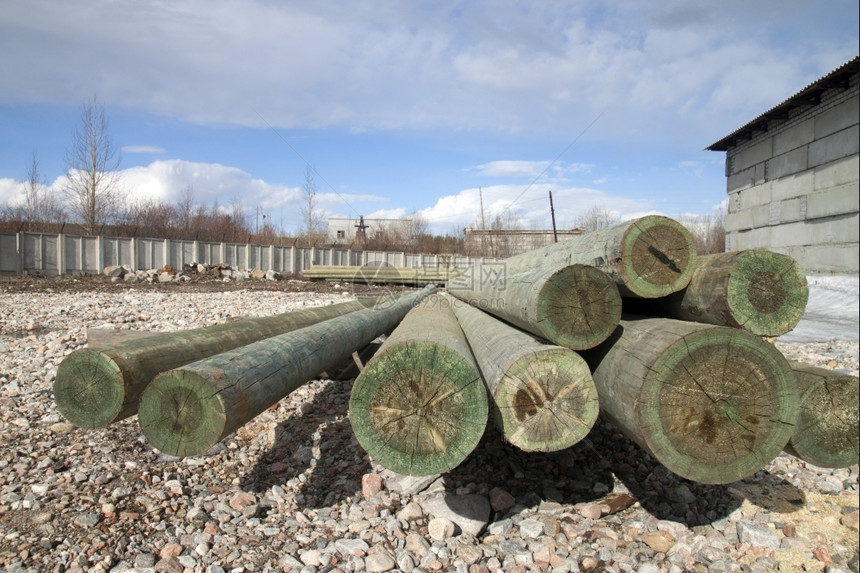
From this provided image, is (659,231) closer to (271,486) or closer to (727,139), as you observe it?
(271,486)

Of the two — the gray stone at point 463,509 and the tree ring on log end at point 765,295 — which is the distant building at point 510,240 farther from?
the gray stone at point 463,509

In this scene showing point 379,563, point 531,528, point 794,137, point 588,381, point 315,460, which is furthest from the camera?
point 794,137

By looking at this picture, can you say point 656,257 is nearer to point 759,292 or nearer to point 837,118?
point 759,292

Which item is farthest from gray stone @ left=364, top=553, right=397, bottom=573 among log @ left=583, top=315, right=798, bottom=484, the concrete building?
the concrete building

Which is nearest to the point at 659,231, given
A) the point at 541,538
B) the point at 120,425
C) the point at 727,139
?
the point at 541,538

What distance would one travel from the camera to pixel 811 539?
120 inches

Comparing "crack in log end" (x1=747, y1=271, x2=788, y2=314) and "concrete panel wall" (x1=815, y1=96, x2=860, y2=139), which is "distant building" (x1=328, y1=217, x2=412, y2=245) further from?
Result: "crack in log end" (x1=747, y1=271, x2=788, y2=314)

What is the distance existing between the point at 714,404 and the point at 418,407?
151 cm

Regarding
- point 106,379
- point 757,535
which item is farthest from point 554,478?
point 106,379

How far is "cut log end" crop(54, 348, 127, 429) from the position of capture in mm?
2904

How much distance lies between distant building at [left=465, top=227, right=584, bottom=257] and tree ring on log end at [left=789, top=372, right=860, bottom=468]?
1937 centimetres

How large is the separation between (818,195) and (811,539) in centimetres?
1556

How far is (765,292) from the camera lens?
9.60 ft

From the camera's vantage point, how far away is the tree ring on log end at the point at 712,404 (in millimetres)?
2418
